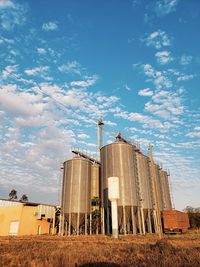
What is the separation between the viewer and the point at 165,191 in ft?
193

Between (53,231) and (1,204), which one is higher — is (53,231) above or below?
below

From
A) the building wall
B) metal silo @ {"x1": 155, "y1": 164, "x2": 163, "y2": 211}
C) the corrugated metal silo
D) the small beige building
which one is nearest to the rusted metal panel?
metal silo @ {"x1": 155, "y1": 164, "x2": 163, "y2": 211}

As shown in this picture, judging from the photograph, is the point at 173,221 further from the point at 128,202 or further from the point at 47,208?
the point at 47,208

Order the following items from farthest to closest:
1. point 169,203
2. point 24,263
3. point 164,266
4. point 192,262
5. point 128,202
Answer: point 169,203 < point 128,202 < point 24,263 < point 192,262 < point 164,266

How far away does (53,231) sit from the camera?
161 ft

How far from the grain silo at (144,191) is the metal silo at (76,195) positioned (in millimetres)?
9998

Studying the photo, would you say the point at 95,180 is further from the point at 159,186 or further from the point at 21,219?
the point at 159,186

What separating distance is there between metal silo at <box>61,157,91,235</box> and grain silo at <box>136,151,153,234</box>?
9998 millimetres

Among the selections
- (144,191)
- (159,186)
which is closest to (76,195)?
(144,191)

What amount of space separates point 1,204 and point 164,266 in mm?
47899

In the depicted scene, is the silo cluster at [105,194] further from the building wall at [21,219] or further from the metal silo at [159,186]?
the metal silo at [159,186]

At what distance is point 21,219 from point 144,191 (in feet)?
79.5

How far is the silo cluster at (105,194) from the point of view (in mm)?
39375

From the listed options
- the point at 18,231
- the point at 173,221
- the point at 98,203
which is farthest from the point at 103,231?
the point at 18,231
